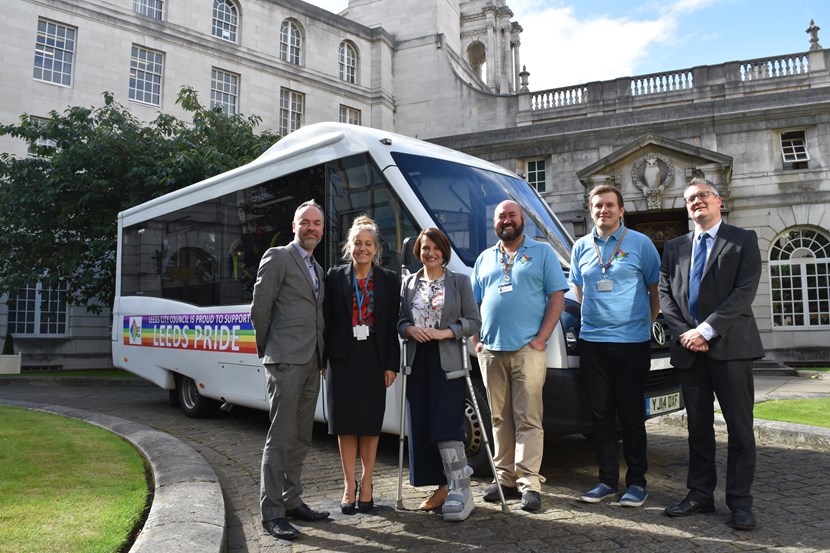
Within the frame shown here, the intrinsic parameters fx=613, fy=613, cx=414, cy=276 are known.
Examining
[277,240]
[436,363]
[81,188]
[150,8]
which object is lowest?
[436,363]

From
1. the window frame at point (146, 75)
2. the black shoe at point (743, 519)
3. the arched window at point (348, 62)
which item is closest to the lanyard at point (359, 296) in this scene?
the black shoe at point (743, 519)

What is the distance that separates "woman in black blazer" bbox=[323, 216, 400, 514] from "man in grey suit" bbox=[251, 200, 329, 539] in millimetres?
154

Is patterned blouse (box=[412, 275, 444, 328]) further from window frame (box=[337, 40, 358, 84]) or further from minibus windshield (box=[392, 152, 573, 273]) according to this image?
window frame (box=[337, 40, 358, 84])

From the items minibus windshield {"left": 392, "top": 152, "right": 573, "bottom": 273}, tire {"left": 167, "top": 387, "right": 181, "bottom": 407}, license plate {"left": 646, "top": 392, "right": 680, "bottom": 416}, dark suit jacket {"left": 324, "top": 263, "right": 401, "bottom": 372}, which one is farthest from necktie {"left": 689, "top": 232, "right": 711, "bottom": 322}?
tire {"left": 167, "top": 387, "right": 181, "bottom": 407}

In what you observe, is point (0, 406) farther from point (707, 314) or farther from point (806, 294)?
point (806, 294)

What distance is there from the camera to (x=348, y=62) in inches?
1328

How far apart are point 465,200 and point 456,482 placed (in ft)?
8.32

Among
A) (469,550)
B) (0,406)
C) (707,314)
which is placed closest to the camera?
(469,550)

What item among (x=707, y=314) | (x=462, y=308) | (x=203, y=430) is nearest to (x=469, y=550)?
(x=462, y=308)

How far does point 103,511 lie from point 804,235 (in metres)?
20.1

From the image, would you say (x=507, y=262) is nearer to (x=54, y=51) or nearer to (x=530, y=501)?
(x=530, y=501)

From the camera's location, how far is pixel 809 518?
3873 millimetres

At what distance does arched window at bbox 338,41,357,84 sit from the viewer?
33.3m

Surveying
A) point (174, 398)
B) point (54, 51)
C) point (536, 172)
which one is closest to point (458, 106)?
point (536, 172)
